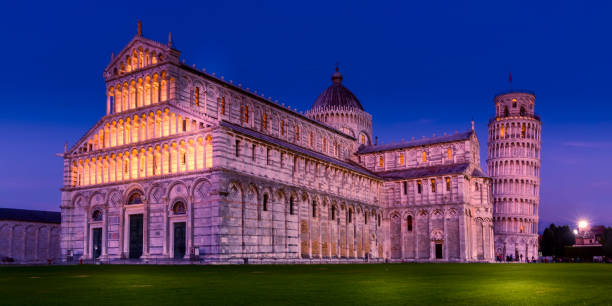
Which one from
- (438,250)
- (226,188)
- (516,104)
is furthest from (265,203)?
(516,104)

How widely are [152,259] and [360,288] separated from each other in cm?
3577

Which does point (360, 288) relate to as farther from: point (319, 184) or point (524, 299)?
point (319, 184)

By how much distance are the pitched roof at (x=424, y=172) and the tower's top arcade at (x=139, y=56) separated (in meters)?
36.2

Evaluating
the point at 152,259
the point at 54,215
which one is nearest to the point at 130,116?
the point at 152,259

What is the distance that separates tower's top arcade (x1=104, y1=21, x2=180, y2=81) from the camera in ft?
176

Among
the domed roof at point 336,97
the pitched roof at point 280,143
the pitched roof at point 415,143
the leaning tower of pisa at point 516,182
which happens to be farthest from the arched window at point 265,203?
the leaning tower of pisa at point 516,182

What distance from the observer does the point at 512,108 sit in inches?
4252

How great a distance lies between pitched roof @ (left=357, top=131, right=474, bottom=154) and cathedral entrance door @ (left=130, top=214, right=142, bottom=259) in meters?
39.6

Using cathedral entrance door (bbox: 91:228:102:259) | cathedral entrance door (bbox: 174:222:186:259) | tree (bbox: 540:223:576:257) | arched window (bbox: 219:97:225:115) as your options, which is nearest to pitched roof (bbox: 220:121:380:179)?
arched window (bbox: 219:97:225:115)

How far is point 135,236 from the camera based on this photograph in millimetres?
53281

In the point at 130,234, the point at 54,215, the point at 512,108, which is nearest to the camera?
the point at 130,234

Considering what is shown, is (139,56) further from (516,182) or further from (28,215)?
(516,182)

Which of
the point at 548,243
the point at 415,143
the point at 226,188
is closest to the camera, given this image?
the point at 226,188

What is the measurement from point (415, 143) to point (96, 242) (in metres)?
44.5
